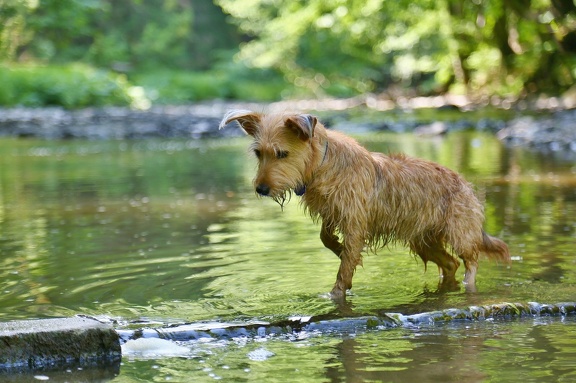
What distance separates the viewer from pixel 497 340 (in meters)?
6.10

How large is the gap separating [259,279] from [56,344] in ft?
9.53

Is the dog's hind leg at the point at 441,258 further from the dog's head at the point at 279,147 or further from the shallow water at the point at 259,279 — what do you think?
the dog's head at the point at 279,147

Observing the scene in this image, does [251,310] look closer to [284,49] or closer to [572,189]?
[572,189]

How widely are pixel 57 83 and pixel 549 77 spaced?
69.9 feet

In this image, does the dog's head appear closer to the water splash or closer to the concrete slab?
the water splash

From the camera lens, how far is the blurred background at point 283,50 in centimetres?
3425

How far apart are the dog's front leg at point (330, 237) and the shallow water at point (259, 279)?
41 cm

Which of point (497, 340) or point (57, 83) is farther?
point (57, 83)

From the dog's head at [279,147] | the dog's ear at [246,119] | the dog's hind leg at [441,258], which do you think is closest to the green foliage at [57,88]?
the dog's hind leg at [441,258]

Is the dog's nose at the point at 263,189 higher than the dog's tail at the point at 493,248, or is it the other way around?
the dog's nose at the point at 263,189

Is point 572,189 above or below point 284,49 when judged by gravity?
below

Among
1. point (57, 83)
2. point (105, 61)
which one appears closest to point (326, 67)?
point (105, 61)

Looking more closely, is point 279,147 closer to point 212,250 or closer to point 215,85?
point 212,250

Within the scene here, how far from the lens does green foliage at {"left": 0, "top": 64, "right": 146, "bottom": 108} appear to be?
3856 cm
